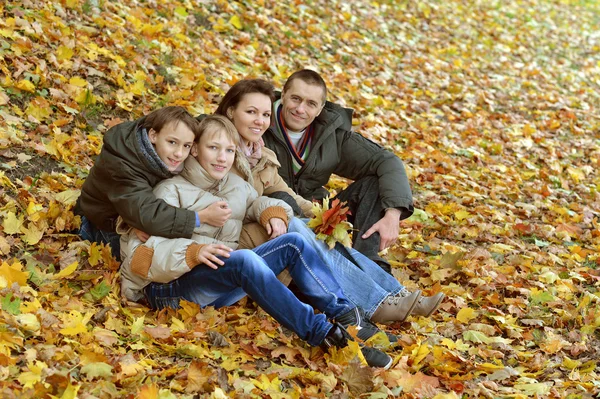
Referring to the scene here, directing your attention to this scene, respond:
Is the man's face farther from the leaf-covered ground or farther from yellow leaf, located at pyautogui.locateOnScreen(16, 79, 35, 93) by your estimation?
yellow leaf, located at pyautogui.locateOnScreen(16, 79, 35, 93)

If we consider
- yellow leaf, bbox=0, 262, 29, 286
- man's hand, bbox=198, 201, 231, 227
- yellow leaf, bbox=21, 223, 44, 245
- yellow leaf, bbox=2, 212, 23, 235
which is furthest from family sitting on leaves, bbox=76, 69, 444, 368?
yellow leaf, bbox=0, 262, 29, 286

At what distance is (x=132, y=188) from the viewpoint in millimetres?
3645

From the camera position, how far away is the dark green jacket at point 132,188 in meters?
3.55

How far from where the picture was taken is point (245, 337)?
12.1 ft

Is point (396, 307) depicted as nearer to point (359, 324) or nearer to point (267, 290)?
point (359, 324)

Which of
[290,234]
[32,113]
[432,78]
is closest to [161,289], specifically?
[290,234]

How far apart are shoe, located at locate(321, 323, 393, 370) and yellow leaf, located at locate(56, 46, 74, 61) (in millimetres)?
3632

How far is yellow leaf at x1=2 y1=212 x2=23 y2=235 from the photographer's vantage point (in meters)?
4.00

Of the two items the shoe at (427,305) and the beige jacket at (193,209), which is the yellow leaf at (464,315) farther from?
the beige jacket at (193,209)

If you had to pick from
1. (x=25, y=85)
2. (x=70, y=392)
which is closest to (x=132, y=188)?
(x=70, y=392)

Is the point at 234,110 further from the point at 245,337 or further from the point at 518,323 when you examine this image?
the point at 518,323

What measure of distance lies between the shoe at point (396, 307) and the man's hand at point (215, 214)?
3.50 ft

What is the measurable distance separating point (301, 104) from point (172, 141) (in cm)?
116

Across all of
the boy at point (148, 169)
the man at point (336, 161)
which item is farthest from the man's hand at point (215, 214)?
the man at point (336, 161)
